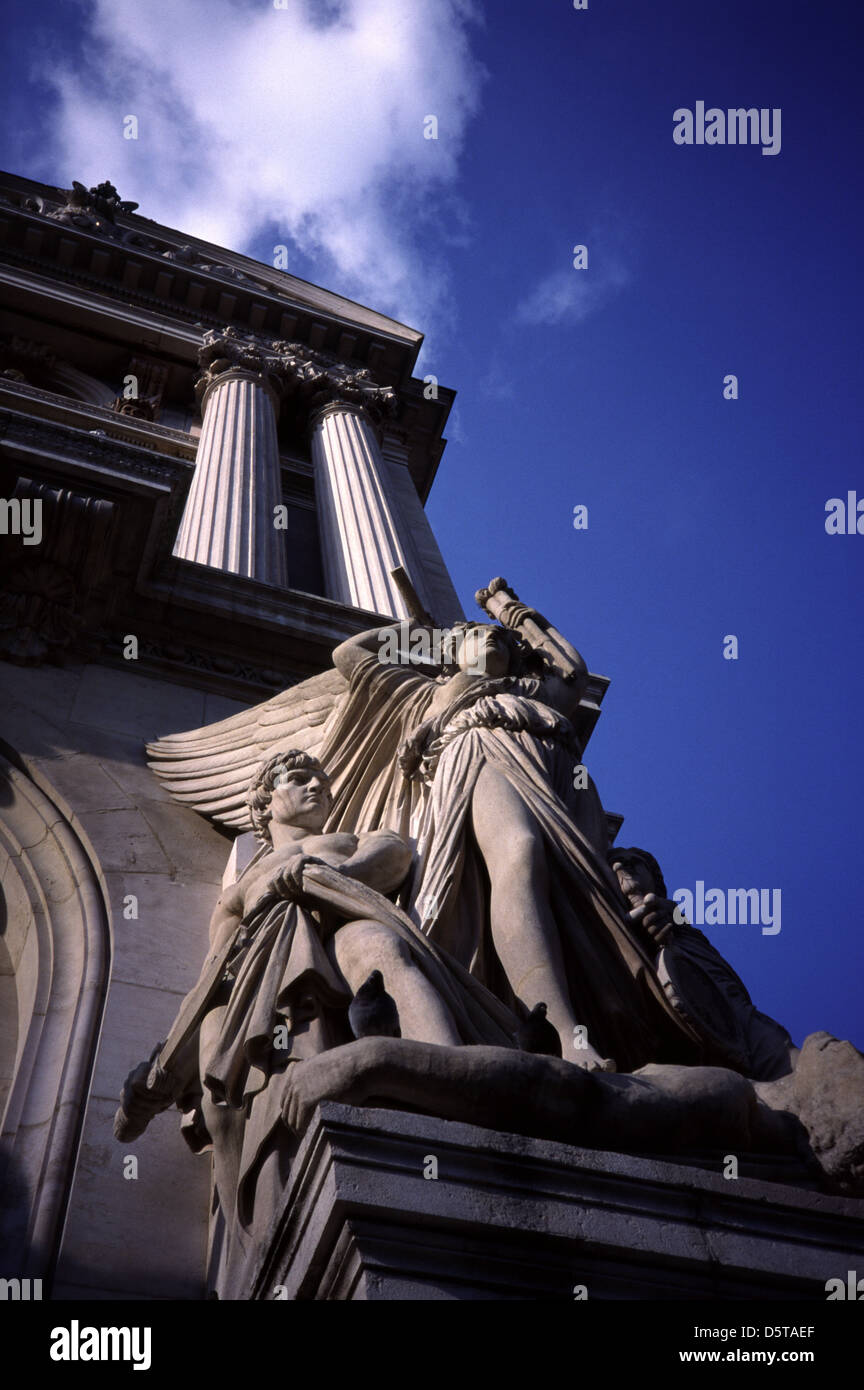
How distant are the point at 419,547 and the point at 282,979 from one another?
11576 mm

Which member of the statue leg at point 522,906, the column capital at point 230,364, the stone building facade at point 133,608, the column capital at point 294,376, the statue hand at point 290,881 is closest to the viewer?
the statue leg at point 522,906

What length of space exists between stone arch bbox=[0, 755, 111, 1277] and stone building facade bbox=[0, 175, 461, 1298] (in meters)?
0.01

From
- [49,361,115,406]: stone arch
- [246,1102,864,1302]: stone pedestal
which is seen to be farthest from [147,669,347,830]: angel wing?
[49,361,115,406]: stone arch

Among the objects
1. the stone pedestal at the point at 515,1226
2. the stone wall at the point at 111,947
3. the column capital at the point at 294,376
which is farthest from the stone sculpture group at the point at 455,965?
the column capital at the point at 294,376

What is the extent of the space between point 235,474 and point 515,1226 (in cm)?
1223

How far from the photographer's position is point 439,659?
880cm

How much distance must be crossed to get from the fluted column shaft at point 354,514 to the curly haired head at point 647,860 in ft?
19.8

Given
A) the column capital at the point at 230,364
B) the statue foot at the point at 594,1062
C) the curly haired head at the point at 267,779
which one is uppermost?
the column capital at the point at 230,364

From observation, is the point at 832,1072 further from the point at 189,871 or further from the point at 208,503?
the point at 208,503

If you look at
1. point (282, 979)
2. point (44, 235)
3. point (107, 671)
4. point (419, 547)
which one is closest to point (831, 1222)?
point (282, 979)

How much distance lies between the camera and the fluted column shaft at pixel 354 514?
14.1m

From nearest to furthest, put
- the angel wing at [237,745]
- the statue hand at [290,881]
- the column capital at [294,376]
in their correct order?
the statue hand at [290,881]
the angel wing at [237,745]
the column capital at [294,376]

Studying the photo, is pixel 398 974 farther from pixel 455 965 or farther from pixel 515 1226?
pixel 515 1226

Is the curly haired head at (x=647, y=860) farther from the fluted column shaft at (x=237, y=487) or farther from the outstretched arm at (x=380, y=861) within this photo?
the fluted column shaft at (x=237, y=487)
